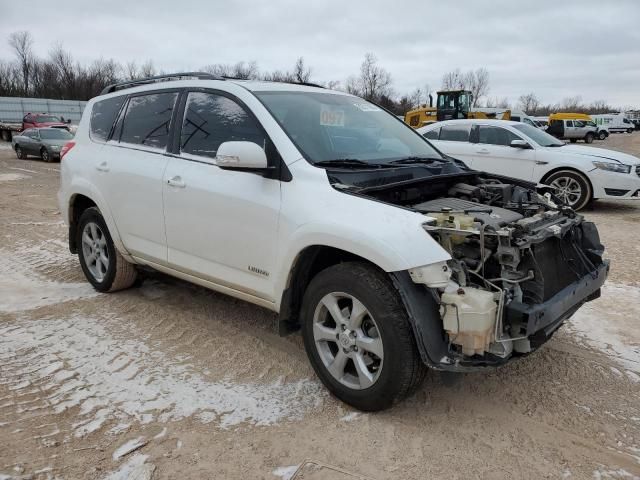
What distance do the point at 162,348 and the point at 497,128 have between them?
8454mm

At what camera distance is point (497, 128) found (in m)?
10.2

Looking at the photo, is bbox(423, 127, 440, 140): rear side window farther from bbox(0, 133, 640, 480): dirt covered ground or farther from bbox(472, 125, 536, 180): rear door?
bbox(0, 133, 640, 480): dirt covered ground

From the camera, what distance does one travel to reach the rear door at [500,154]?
9.70 m

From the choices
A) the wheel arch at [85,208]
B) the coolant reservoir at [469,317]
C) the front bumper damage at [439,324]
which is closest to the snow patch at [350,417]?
the front bumper damage at [439,324]

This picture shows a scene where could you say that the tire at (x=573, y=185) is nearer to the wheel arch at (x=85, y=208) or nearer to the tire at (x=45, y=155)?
the wheel arch at (x=85, y=208)

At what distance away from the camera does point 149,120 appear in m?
4.38

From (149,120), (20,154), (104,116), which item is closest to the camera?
(149,120)

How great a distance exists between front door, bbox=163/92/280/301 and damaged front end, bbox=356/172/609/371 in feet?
2.60

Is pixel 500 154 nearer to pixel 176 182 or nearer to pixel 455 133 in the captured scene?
pixel 455 133

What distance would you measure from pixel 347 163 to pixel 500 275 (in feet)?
4.04

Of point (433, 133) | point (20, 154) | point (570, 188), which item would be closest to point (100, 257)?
point (433, 133)

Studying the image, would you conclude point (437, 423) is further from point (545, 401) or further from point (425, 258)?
point (425, 258)

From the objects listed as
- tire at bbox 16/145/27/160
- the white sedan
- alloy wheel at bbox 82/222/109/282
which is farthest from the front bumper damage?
tire at bbox 16/145/27/160

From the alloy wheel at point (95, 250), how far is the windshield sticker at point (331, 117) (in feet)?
8.04
